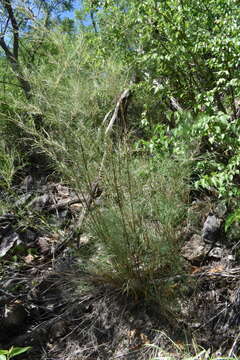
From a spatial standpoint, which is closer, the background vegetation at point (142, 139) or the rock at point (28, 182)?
the background vegetation at point (142, 139)

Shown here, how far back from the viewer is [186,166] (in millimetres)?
2678

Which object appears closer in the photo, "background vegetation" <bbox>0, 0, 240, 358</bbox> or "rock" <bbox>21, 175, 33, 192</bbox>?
"background vegetation" <bbox>0, 0, 240, 358</bbox>

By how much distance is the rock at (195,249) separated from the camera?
94.5 inches

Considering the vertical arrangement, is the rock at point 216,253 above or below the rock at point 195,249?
below

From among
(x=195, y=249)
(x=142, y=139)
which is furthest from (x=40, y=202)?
(x=195, y=249)

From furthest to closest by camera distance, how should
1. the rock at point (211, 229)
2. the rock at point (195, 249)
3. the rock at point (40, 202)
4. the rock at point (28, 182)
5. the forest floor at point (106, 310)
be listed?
the rock at point (28, 182), the rock at point (40, 202), the rock at point (211, 229), the rock at point (195, 249), the forest floor at point (106, 310)

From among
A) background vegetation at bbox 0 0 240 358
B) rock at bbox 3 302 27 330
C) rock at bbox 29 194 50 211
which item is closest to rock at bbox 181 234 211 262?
background vegetation at bbox 0 0 240 358

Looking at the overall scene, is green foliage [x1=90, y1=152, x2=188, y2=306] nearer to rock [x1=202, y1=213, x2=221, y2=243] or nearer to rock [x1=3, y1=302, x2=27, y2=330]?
rock [x1=202, y1=213, x2=221, y2=243]

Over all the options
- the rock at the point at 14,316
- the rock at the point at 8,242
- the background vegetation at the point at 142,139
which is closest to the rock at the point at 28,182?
the rock at the point at 8,242

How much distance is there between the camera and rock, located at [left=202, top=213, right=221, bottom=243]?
2.54 m

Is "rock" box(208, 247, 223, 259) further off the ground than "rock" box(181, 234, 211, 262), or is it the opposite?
"rock" box(181, 234, 211, 262)

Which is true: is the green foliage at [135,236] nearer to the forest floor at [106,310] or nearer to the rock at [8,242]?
the forest floor at [106,310]

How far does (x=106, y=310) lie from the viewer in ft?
→ 6.93

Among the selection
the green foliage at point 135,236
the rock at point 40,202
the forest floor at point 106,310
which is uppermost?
the rock at point 40,202
